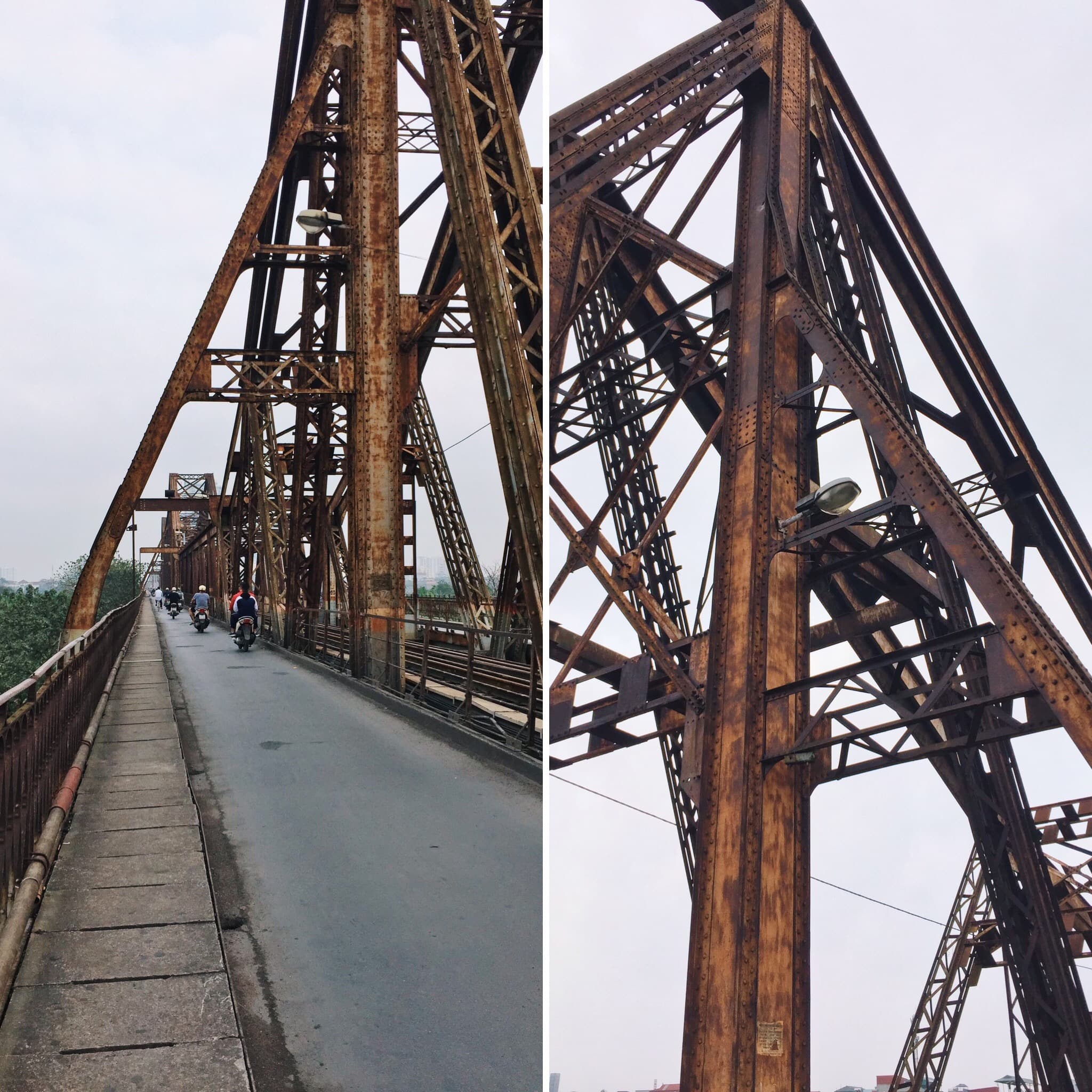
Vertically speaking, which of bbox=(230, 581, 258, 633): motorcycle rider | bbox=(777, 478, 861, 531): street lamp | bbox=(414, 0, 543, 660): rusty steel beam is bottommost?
bbox=(230, 581, 258, 633): motorcycle rider

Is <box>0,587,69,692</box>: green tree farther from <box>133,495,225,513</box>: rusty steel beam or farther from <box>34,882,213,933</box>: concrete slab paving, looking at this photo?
<box>34,882,213,933</box>: concrete slab paving

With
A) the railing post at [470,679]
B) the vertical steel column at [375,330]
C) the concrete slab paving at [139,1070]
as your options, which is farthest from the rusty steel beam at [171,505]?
the concrete slab paving at [139,1070]

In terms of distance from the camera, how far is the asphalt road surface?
2939mm

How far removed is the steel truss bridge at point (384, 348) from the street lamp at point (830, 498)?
140cm

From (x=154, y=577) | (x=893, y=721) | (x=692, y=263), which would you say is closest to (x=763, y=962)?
(x=893, y=721)

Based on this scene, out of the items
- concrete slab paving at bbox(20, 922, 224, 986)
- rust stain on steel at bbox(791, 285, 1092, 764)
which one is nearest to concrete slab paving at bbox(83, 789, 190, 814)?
concrete slab paving at bbox(20, 922, 224, 986)

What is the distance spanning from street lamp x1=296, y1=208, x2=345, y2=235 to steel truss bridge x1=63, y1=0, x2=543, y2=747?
7cm

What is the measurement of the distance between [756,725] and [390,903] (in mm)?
1823

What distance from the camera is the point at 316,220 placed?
12.9 metres

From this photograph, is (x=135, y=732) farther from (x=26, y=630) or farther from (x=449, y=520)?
(x=26, y=630)

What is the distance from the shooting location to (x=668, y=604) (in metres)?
7.95

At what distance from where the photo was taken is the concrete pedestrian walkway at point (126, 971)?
8.78 ft

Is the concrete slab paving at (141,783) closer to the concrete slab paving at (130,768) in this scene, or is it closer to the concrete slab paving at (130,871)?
the concrete slab paving at (130,768)

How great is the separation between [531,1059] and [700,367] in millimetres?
4853
